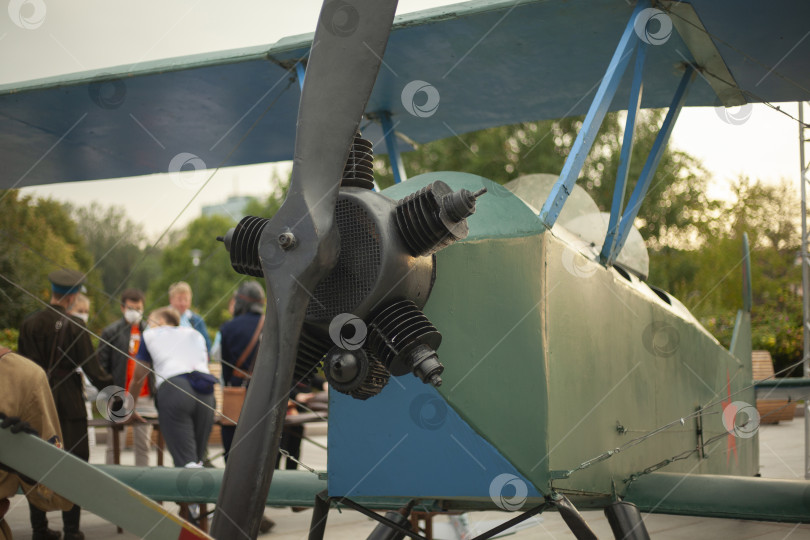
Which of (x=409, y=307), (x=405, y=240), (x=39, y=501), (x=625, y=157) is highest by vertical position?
(x=625, y=157)

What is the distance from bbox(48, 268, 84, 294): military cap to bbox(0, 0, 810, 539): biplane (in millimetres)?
1177

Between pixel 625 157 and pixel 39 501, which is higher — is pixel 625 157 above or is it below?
above

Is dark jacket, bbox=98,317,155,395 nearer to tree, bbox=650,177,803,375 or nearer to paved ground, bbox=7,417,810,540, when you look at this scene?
paved ground, bbox=7,417,810,540

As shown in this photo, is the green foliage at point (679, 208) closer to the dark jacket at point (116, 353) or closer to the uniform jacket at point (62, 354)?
the dark jacket at point (116, 353)

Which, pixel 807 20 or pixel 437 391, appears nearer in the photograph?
pixel 437 391

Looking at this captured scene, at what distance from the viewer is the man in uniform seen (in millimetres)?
5301

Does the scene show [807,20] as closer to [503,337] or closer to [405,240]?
[503,337]

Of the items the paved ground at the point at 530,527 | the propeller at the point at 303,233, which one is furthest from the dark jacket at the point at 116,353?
the propeller at the point at 303,233

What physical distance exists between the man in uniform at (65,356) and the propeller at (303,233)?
4022mm

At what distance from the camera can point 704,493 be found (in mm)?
2723

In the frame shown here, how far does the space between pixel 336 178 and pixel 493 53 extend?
2585 mm

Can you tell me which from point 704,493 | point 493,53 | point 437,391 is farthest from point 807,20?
point 437,391

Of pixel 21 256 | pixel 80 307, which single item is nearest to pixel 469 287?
pixel 80 307

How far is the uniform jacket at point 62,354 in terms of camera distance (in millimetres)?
5324
